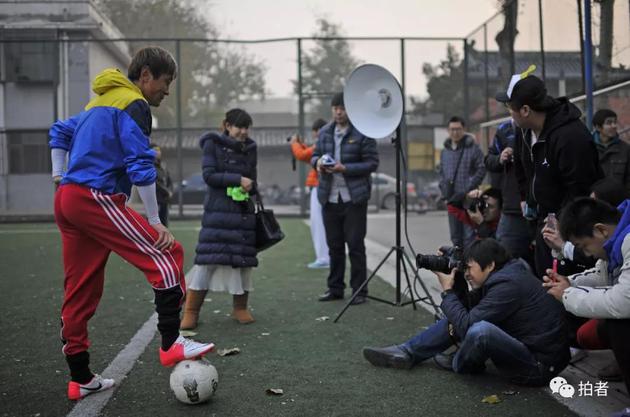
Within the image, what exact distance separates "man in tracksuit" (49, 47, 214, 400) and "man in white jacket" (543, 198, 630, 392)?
1851mm

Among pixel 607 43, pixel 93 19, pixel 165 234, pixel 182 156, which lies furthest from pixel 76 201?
pixel 93 19

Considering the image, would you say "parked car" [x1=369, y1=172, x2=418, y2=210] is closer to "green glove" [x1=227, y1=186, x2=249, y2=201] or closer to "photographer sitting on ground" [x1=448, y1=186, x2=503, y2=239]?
"photographer sitting on ground" [x1=448, y1=186, x2=503, y2=239]

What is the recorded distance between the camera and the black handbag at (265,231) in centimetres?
587

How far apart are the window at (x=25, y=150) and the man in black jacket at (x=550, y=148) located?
15127 mm

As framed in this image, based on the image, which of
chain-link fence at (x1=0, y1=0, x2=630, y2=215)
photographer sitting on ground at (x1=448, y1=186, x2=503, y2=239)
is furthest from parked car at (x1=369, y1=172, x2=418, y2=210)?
photographer sitting on ground at (x1=448, y1=186, x2=503, y2=239)

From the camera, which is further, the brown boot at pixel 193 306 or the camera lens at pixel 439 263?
the brown boot at pixel 193 306

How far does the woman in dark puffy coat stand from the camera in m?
5.69

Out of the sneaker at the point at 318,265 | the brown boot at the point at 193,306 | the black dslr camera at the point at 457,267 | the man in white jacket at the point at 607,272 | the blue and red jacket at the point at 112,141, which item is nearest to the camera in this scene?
the man in white jacket at the point at 607,272

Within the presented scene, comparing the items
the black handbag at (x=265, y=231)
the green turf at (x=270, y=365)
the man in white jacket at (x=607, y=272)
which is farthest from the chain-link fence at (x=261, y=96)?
the man in white jacket at (x=607, y=272)

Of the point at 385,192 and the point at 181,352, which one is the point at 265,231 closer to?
the point at 181,352

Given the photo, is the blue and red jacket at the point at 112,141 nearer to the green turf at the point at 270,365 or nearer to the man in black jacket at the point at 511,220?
the green turf at the point at 270,365

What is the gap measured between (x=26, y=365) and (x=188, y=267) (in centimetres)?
466

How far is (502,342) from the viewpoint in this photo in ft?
12.5

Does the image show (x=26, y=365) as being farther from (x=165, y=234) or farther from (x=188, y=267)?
(x=188, y=267)
